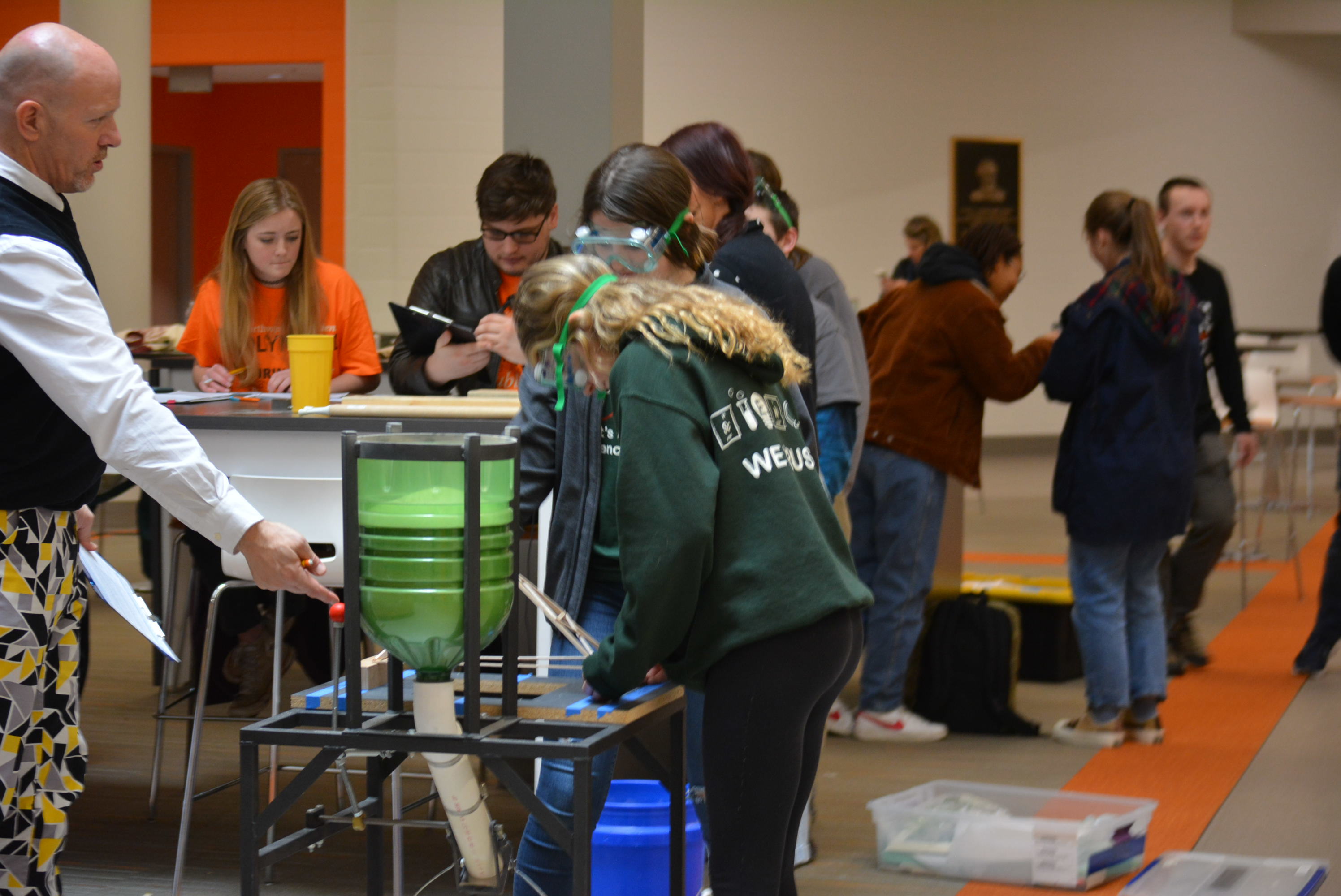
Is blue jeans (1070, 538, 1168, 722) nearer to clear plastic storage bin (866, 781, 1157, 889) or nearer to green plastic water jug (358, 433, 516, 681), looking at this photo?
clear plastic storage bin (866, 781, 1157, 889)

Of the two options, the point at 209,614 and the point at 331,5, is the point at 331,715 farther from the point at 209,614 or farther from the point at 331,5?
the point at 331,5

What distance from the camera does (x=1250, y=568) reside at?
23.5 feet

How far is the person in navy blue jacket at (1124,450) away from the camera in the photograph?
12.7 ft

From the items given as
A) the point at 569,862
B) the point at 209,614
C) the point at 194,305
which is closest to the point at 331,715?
the point at 569,862

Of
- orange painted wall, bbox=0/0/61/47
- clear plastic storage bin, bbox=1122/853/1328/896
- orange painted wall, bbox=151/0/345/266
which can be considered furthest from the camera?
orange painted wall, bbox=0/0/61/47

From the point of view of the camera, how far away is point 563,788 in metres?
2.05

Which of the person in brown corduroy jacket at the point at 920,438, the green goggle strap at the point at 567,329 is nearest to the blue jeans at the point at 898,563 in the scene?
the person in brown corduroy jacket at the point at 920,438

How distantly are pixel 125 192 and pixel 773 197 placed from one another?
4.93m

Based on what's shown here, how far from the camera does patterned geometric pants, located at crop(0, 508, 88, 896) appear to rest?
2006 millimetres

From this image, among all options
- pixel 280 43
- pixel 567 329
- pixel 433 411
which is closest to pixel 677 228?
pixel 567 329

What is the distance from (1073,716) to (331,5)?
7563 millimetres

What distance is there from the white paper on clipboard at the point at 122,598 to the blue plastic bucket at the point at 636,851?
754 millimetres

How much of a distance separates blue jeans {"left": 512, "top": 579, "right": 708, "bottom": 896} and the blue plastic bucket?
179mm

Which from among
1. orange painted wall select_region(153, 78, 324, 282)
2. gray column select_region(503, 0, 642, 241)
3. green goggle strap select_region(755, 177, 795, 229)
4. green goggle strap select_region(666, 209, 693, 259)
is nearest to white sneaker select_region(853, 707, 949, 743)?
green goggle strap select_region(755, 177, 795, 229)
